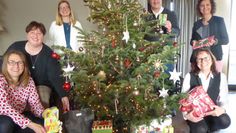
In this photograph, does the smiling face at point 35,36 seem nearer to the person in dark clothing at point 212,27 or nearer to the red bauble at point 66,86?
the red bauble at point 66,86

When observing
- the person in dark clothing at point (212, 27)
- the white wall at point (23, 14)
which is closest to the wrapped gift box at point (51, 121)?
the person in dark clothing at point (212, 27)

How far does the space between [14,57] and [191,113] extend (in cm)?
154

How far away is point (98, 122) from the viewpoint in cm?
246

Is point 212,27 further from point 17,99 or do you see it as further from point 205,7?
point 17,99

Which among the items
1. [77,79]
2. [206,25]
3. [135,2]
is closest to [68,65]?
[77,79]

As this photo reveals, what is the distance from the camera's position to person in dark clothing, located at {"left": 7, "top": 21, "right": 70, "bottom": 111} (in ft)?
8.81

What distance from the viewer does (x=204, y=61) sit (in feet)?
8.87

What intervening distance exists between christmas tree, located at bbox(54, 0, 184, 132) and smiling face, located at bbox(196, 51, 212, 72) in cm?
23

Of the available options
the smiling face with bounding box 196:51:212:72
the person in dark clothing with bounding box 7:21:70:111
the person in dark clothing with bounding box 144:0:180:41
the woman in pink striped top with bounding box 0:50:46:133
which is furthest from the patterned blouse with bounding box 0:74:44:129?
the smiling face with bounding box 196:51:212:72

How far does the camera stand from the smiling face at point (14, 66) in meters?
2.23

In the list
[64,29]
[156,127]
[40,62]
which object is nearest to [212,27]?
[156,127]

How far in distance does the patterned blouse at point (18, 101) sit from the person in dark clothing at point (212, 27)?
1999 millimetres

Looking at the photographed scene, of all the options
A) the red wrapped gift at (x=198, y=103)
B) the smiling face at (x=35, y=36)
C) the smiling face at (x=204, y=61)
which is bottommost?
the red wrapped gift at (x=198, y=103)

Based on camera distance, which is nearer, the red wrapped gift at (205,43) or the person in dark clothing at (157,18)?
the person in dark clothing at (157,18)
